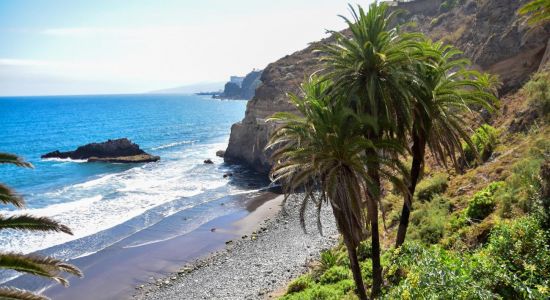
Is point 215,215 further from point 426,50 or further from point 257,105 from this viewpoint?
point 426,50

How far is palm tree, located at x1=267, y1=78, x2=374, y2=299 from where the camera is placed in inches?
453

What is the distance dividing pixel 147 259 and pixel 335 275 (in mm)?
17516

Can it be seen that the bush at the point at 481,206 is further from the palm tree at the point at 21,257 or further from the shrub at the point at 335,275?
the palm tree at the point at 21,257

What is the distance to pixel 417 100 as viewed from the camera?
12.5 metres

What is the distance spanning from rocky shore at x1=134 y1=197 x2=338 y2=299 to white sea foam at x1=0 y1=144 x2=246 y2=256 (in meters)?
10.5

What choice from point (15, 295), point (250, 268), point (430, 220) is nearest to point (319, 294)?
point (430, 220)

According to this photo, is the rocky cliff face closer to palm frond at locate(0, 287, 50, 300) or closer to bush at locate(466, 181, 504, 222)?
bush at locate(466, 181, 504, 222)

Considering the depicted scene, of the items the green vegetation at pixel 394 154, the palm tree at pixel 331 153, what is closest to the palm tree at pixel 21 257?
the palm tree at pixel 331 153

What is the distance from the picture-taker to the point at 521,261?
30.4 feet

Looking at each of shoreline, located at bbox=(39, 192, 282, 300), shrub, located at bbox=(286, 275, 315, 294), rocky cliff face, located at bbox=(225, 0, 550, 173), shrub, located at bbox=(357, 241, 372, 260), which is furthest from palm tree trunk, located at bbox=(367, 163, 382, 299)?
shoreline, located at bbox=(39, 192, 282, 300)

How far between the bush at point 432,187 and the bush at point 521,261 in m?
11.6

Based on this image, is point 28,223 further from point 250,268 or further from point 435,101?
point 250,268

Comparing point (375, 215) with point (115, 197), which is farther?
point (115, 197)

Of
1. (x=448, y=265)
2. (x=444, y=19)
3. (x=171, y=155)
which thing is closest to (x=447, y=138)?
(x=448, y=265)
